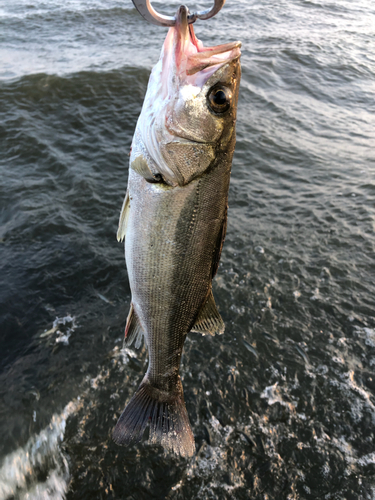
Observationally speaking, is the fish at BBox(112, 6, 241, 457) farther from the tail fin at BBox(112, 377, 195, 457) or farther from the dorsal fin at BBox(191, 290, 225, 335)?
the tail fin at BBox(112, 377, 195, 457)

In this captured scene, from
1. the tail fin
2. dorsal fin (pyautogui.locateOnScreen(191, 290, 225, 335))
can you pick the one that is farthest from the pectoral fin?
the tail fin

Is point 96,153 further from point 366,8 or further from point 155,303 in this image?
point 366,8

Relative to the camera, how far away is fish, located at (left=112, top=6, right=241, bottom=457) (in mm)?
1877

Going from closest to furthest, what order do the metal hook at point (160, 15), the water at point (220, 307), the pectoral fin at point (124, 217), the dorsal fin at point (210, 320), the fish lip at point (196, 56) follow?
the metal hook at point (160, 15)
the fish lip at point (196, 56)
the pectoral fin at point (124, 217)
the dorsal fin at point (210, 320)
the water at point (220, 307)

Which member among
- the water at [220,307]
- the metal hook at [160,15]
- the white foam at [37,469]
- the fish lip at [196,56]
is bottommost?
the white foam at [37,469]

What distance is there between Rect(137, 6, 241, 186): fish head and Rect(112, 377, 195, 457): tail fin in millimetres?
1526

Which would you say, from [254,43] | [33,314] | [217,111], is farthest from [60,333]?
[254,43]

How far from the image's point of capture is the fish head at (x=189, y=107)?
1866 millimetres

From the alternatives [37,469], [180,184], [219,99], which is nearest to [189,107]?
[219,99]

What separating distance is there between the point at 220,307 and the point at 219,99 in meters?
2.86

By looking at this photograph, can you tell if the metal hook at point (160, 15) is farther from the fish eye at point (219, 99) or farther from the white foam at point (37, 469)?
the white foam at point (37, 469)

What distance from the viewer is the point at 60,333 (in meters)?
3.89

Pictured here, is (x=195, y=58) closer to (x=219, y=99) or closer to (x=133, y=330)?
(x=219, y=99)

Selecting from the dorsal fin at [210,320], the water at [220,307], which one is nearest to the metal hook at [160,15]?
the dorsal fin at [210,320]
